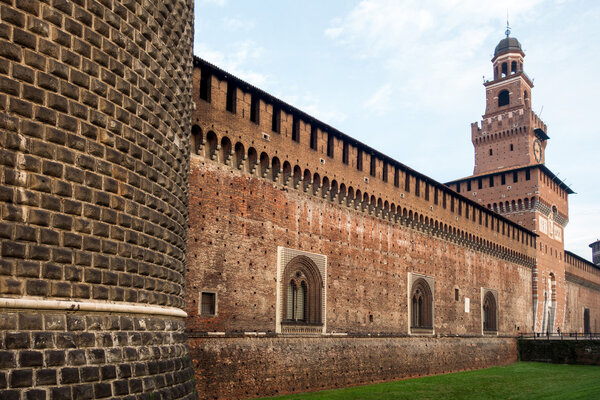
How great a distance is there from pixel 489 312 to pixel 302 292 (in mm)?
17362

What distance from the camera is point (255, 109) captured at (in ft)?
55.2

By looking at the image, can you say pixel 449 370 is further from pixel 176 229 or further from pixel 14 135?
pixel 14 135

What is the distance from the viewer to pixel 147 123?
698 cm

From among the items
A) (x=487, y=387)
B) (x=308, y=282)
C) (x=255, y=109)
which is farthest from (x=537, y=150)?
(x=255, y=109)

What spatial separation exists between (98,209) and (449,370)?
2320cm

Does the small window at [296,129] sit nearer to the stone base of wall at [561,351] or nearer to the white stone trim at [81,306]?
the white stone trim at [81,306]

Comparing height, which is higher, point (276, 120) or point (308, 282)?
point (276, 120)

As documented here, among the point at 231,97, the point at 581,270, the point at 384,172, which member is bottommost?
the point at 581,270

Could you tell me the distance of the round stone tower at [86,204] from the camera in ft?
17.1

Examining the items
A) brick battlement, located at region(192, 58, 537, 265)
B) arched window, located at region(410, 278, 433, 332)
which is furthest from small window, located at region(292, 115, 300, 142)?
arched window, located at region(410, 278, 433, 332)

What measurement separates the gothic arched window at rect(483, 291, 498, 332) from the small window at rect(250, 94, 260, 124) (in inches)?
772

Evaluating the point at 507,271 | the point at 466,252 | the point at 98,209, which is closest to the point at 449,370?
the point at 466,252

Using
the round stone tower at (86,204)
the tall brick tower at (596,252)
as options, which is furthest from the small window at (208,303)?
the tall brick tower at (596,252)

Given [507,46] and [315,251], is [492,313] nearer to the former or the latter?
[315,251]
